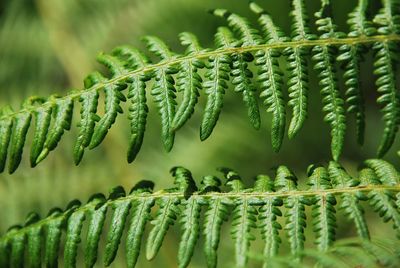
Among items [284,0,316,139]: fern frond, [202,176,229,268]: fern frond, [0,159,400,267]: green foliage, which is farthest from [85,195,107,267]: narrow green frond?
[284,0,316,139]: fern frond

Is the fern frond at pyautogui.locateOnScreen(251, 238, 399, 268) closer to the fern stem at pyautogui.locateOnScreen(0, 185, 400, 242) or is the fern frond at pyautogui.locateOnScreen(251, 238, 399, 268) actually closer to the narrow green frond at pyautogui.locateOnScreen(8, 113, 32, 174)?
the fern stem at pyautogui.locateOnScreen(0, 185, 400, 242)

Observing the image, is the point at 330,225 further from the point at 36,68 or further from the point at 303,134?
the point at 36,68

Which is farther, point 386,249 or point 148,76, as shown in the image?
point 148,76

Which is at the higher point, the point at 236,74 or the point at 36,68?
the point at 36,68

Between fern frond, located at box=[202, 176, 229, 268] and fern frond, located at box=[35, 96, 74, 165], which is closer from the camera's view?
fern frond, located at box=[202, 176, 229, 268]

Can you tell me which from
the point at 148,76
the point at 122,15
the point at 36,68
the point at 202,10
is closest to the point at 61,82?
the point at 36,68

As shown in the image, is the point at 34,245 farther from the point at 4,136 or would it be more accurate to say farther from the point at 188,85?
the point at 188,85

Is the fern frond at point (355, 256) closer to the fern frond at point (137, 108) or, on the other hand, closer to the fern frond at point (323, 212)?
the fern frond at point (323, 212)
